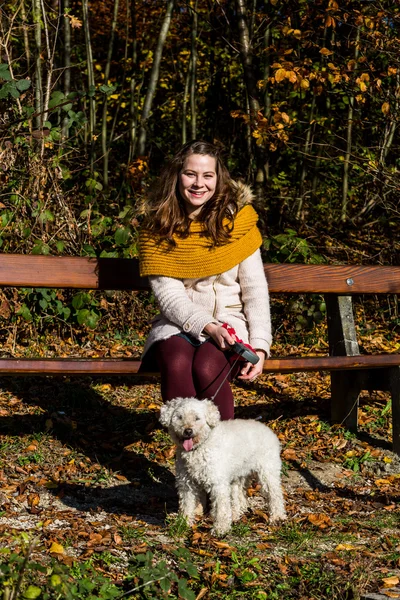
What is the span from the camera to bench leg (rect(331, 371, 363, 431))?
562cm

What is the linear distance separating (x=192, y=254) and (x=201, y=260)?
6cm

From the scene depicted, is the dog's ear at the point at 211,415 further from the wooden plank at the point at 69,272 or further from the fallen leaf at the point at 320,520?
the wooden plank at the point at 69,272

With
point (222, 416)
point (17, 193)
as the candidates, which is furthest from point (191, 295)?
point (17, 193)

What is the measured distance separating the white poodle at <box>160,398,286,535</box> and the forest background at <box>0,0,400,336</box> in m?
2.69

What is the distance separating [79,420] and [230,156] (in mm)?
7366

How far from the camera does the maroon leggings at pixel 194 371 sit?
13.0 ft

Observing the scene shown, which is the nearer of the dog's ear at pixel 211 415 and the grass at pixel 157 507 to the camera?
the grass at pixel 157 507

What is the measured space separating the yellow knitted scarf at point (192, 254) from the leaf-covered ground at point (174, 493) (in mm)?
1314

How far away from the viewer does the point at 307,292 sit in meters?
5.11

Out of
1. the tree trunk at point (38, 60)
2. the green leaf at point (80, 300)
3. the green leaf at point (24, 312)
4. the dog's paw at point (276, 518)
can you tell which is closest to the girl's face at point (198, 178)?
the dog's paw at point (276, 518)

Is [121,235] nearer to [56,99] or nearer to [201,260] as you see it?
[56,99]

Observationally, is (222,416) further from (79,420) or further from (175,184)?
(79,420)

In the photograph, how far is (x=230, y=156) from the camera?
39.8ft

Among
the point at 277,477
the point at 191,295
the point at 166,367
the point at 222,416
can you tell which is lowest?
the point at 277,477
